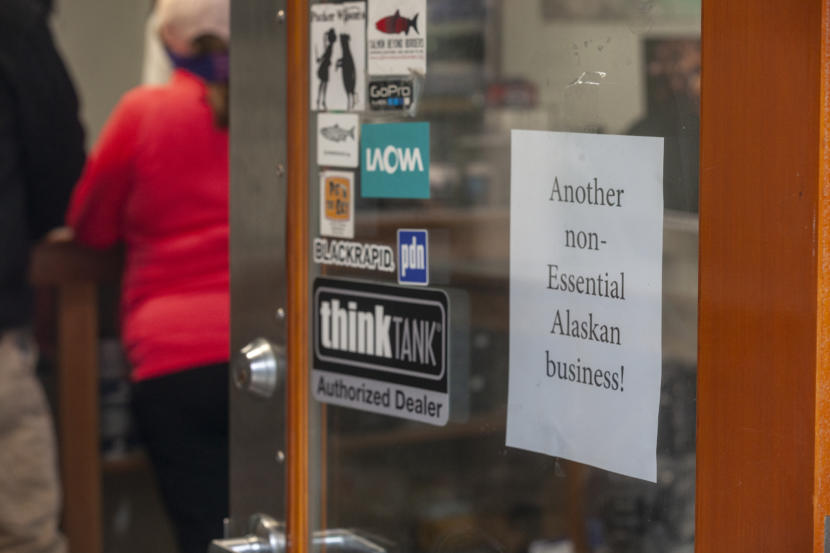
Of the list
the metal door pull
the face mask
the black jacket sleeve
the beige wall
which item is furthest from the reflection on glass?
the beige wall

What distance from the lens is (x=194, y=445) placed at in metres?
2.05

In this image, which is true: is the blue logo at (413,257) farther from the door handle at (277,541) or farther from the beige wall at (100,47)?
the beige wall at (100,47)

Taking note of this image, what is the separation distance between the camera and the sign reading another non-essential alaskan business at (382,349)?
974mm

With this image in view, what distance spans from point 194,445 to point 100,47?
3.05 metres

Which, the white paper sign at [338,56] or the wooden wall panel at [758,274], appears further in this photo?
the white paper sign at [338,56]

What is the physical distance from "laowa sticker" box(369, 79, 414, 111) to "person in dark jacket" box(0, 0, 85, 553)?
4.29 feet

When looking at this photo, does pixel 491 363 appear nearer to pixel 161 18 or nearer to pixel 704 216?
pixel 704 216

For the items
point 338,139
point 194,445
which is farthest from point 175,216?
point 338,139

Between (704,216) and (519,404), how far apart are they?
0.24 meters

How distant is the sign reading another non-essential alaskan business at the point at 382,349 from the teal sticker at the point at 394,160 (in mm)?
85

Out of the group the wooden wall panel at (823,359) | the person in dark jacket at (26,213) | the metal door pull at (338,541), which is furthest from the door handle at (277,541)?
the person in dark jacket at (26,213)

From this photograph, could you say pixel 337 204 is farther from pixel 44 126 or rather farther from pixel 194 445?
pixel 44 126

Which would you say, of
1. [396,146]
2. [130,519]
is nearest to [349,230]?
[396,146]

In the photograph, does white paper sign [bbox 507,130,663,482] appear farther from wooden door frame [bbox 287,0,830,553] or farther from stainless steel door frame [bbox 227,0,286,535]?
stainless steel door frame [bbox 227,0,286,535]
